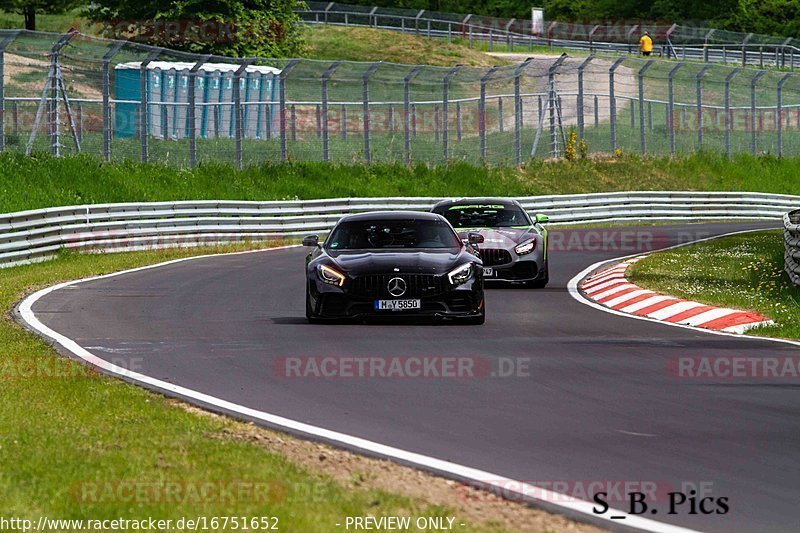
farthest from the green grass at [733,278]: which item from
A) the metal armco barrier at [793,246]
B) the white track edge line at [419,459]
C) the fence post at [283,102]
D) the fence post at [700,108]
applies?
the fence post at [700,108]

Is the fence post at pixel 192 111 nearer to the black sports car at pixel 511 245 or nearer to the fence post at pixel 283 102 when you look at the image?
the fence post at pixel 283 102

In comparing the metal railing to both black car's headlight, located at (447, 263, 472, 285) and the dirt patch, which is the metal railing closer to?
black car's headlight, located at (447, 263, 472, 285)

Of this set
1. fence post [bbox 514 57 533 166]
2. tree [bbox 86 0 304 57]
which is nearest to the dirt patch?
→ fence post [bbox 514 57 533 166]

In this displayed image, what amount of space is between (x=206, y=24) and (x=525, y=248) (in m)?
37.0

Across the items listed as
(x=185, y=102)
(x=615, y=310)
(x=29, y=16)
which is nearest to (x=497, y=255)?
(x=615, y=310)

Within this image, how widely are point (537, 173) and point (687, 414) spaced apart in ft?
120

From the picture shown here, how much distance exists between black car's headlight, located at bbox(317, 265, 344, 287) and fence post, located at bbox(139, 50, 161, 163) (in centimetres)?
1787

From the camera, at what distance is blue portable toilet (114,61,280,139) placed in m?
35.8

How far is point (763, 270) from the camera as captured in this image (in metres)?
22.8

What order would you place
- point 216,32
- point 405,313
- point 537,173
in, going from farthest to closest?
point 216,32 < point 537,173 < point 405,313

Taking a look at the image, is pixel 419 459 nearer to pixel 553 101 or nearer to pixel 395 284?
pixel 395 284

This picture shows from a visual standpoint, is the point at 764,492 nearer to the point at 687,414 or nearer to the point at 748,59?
the point at 687,414

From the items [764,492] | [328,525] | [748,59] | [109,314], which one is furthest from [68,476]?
[748,59]

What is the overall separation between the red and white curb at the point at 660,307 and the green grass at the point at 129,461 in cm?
785
